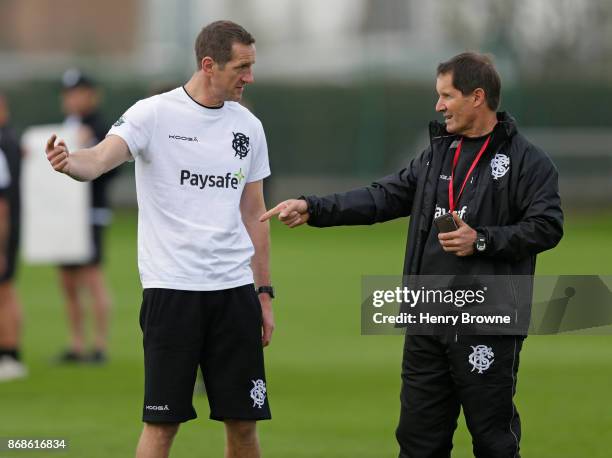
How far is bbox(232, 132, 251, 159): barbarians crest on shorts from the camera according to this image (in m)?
6.15

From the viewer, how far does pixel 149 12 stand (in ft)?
203

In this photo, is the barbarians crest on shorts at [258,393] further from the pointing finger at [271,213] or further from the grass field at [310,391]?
the grass field at [310,391]

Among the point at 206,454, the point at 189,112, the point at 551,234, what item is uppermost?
the point at 189,112

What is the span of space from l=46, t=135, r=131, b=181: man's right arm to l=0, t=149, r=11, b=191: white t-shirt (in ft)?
15.7

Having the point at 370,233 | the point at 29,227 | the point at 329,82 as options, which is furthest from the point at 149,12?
the point at 29,227

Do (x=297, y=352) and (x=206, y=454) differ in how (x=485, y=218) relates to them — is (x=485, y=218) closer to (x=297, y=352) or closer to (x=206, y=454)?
(x=206, y=454)

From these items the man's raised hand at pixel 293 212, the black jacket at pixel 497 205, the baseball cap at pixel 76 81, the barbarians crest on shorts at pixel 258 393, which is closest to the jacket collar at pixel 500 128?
the black jacket at pixel 497 205

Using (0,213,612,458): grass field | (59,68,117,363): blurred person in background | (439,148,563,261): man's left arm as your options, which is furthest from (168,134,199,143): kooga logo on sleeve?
(59,68,117,363): blurred person in background

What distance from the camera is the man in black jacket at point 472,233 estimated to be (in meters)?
5.84

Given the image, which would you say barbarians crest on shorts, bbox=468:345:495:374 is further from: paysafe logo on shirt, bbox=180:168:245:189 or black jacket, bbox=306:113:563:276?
paysafe logo on shirt, bbox=180:168:245:189

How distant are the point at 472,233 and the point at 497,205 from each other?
0.25m

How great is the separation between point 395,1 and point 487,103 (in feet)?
142

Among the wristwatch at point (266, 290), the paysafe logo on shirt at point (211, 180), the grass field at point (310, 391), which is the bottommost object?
the grass field at point (310, 391)

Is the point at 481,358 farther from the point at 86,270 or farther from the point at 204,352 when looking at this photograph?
the point at 86,270
